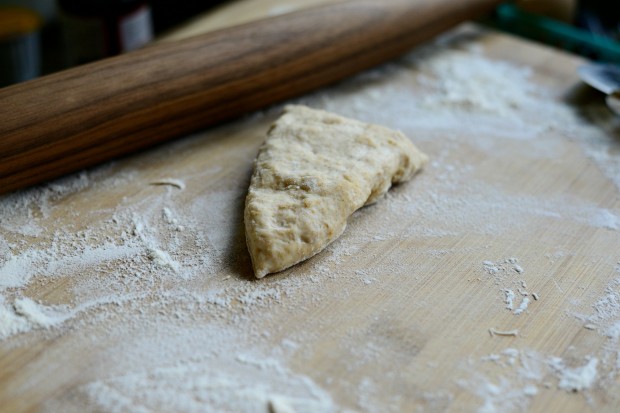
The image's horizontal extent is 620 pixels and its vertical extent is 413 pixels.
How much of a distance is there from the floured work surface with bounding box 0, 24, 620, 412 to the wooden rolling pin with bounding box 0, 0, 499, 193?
2.9 inches

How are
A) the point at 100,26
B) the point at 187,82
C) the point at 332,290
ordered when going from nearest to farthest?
1. the point at 332,290
2. the point at 187,82
3. the point at 100,26

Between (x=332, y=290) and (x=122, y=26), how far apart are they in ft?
3.68

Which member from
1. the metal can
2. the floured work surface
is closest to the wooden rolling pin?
the floured work surface

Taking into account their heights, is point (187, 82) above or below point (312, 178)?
above

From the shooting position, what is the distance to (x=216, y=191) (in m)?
1.38

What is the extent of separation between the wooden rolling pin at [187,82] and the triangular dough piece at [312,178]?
0.16 metres

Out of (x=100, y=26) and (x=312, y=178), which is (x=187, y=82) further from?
(x=100, y=26)

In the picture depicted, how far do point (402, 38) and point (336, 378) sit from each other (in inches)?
45.0

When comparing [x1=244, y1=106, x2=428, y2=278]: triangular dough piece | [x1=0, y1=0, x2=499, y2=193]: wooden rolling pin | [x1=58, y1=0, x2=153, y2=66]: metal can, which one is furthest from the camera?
[x1=58, y1=0, x2=153, y2=66]: metal can

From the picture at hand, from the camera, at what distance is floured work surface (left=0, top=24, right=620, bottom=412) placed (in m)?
0.98

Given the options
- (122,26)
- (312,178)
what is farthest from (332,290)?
(122,26)

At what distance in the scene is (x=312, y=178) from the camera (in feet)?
4.13

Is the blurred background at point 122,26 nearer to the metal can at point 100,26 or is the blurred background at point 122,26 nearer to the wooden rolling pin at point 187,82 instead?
the metal can at point 100,26

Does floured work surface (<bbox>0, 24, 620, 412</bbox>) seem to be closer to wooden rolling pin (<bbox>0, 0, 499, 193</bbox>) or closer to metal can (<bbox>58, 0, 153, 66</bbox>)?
wooden rolling pin (<bbox>0, 0, 499, 193</bbox>)
